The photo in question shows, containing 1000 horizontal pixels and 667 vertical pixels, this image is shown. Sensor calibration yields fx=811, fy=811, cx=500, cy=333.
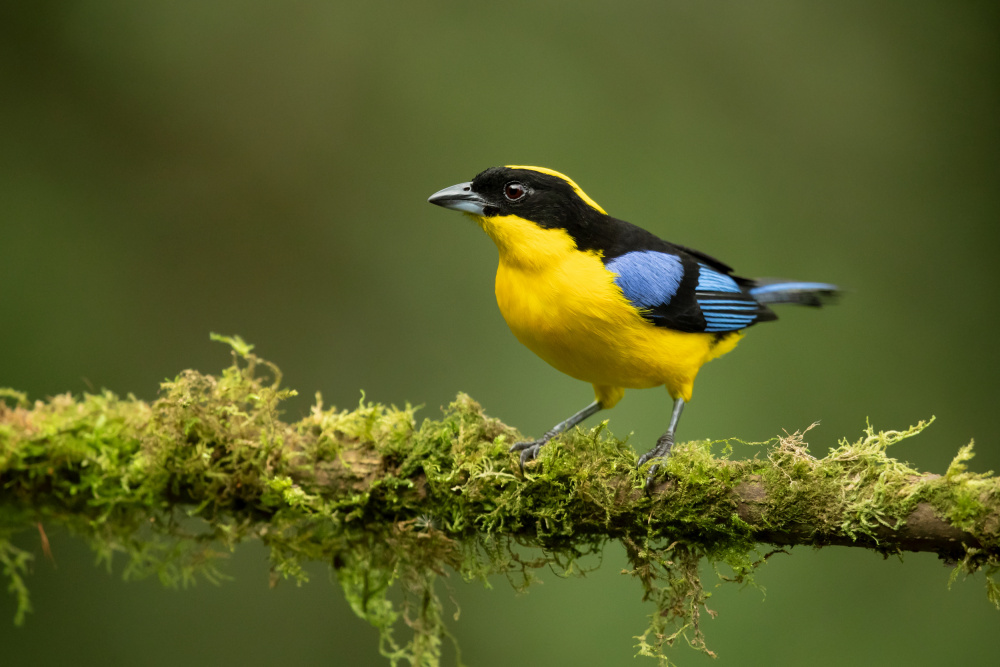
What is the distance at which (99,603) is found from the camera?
527 centimetres

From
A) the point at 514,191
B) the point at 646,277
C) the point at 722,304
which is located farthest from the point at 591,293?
the point at 722,304

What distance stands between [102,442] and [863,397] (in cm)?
531

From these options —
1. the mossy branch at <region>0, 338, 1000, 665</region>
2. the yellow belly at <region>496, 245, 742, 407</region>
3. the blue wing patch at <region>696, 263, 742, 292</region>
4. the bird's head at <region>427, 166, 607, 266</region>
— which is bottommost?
the mossy branch at <region>0, 338, 1000, 665</region>

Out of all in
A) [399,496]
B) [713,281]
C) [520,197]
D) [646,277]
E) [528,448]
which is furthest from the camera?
[713,281]

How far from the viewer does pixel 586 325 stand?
3365 mm

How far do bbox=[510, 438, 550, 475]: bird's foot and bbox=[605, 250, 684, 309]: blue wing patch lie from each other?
75 centimetres

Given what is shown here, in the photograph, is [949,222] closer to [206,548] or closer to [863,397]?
[863,397]

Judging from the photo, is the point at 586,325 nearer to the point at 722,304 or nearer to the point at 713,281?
the point at 722,304

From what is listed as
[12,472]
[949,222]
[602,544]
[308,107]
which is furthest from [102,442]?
[949,222]

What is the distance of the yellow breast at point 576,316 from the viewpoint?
3373 mm

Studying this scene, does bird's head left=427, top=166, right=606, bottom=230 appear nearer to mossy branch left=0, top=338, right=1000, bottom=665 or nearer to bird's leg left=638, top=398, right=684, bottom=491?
bird's leg left=638, top=398, right=684, bottom=491

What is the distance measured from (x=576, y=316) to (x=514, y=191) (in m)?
0.70

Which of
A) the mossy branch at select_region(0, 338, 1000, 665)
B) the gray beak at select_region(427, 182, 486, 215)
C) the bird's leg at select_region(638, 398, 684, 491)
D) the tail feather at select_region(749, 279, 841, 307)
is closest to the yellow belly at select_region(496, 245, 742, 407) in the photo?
the bird's leg at select_region(638, 398, 684, 491)

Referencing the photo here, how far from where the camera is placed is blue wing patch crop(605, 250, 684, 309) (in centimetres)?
346
